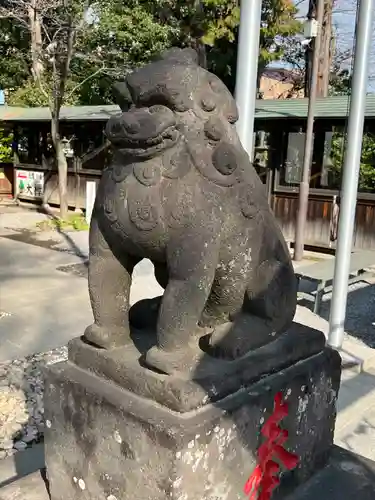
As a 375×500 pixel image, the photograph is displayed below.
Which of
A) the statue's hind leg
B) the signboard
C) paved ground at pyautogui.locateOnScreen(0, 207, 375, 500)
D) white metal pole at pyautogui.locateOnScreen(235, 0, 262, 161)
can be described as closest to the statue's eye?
the statue's hind leg

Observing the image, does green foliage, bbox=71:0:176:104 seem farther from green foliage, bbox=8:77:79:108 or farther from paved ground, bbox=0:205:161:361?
paved ground, bbox=0:205:161:361

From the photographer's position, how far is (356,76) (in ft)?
12.6

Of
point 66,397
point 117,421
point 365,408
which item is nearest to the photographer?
point 117,421

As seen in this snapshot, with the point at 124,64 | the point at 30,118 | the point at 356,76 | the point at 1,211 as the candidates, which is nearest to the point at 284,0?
the point at 124,64

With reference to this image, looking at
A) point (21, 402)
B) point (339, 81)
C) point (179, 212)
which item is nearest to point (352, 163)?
point (179, 212)

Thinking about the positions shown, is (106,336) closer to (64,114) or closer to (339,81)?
(64,114)

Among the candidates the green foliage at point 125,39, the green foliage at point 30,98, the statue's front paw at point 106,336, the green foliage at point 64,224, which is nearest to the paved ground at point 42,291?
the green foliage at point 64,224

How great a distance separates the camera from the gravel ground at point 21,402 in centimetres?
322

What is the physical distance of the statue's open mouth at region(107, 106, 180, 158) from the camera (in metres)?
1.48

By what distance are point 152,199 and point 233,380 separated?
62cm

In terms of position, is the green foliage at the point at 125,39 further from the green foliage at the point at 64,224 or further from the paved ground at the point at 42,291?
the paved ground at the point at 42,291

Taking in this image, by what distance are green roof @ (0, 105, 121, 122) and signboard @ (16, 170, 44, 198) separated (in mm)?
1401

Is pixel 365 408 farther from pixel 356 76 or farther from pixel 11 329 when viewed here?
pixel 11 329

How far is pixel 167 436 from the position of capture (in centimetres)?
147
